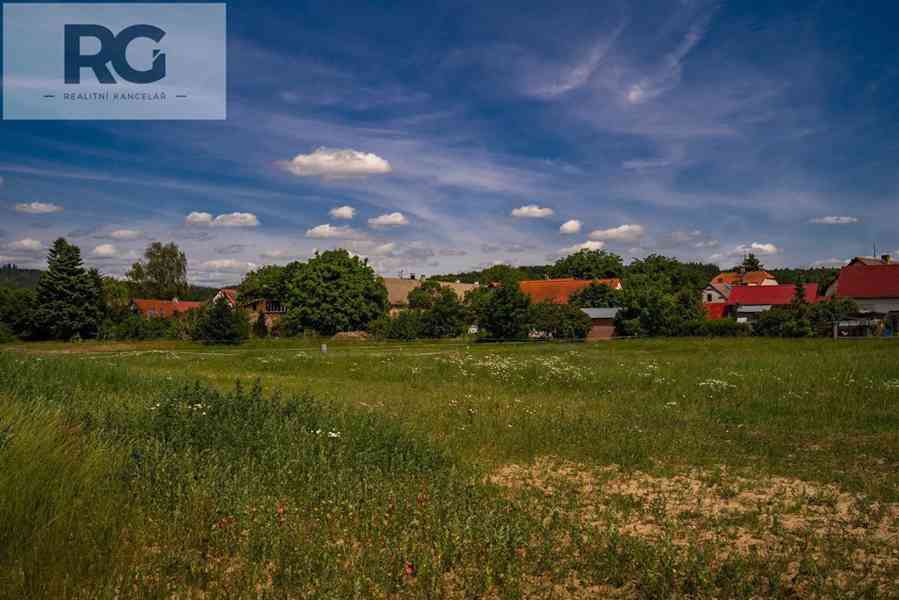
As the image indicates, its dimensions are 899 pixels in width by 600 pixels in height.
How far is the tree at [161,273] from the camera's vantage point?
105750 millimetres

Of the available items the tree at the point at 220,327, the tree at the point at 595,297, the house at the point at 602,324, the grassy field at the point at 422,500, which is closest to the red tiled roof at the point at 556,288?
the tree at the point at 595,297

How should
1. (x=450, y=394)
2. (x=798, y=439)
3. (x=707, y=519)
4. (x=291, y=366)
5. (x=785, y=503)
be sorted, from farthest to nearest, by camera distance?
(x=291, y=366) < (x=450, y=394) < (x=798, y=439) < (x=785, y=503) < (x=707, y=519)

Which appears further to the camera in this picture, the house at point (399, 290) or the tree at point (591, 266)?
the tree at point (591, 266)

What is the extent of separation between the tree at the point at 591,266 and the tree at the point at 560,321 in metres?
56.7

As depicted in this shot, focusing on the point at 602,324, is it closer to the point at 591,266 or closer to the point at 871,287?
the point at 871,287

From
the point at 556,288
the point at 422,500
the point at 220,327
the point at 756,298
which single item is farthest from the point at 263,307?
the point at 422,500

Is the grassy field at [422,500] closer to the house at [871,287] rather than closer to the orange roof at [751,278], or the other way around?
the house at [871,287]

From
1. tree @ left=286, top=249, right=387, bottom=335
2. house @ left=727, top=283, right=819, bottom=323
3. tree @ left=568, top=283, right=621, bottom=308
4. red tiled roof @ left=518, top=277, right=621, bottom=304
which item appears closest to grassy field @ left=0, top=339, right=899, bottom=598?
tree @ left=286, top=249, right=387, bottom=335

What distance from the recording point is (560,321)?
63.1m

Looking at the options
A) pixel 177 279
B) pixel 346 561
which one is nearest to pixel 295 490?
pixel 346 561

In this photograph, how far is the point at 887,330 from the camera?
5762cm

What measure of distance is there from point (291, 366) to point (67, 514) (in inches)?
950

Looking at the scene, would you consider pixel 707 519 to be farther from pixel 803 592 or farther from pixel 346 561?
pixel 346 561

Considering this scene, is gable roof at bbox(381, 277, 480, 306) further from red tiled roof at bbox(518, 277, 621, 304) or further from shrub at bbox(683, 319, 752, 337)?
shrub at bbox(683, 319, 752, 337)
